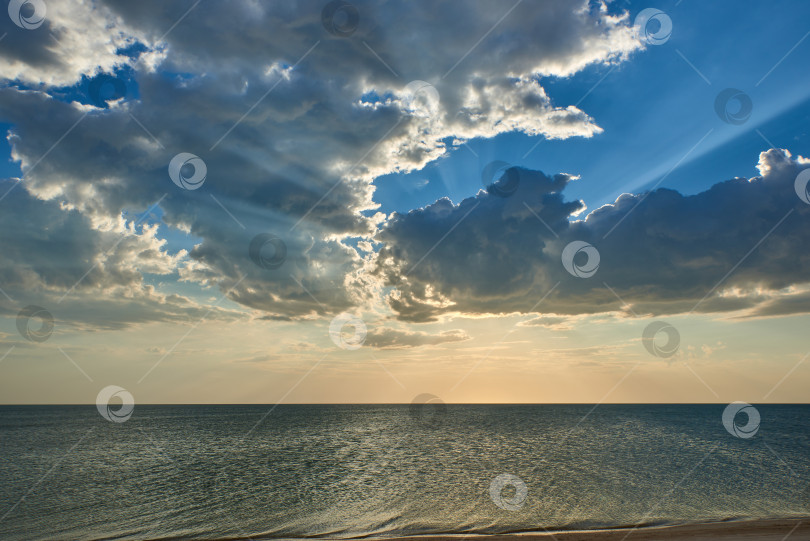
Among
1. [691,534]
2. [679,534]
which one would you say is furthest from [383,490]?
[691,534]

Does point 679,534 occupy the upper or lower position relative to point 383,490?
lower

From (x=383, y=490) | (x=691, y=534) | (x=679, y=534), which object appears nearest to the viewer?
(x=691, y=534)

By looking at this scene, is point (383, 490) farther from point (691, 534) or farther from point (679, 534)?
point (691, 534)

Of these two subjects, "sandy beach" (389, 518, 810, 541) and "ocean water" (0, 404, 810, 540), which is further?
"ocean water" (0, 404, 810, 540)

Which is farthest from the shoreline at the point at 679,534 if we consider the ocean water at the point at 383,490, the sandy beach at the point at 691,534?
the ocean water at the point at 383,490

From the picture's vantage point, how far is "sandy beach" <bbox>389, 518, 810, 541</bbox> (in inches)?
719

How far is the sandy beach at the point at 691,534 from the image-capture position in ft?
59.9

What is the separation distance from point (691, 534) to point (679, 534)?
0.47m

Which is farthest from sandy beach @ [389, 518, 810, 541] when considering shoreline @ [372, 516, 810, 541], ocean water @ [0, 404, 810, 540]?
ocean water @ [0, 404, 810, 540]

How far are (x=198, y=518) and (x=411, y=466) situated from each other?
21706 millimetres

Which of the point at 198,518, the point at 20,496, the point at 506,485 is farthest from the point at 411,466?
the point at 20,496

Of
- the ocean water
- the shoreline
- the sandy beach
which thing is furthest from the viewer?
the ocean water

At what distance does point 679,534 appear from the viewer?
1889 cm

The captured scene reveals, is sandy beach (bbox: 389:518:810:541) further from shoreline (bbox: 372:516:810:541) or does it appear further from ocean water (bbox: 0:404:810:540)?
ocean water (bbox: 0:404:810:540)
